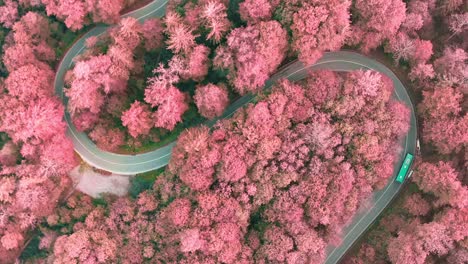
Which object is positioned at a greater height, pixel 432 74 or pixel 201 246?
pixel 432 74

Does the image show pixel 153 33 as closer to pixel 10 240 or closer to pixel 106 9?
pixel 106 9

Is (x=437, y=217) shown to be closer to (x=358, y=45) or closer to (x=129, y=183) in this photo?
(x=358, y=45)

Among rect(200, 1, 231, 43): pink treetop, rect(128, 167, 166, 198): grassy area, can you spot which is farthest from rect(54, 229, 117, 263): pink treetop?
rect(200, 1, 231, 43): pink treetop

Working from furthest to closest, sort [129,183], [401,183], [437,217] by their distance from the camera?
1. [129,183]
2. [401,183]
3. [437,217]

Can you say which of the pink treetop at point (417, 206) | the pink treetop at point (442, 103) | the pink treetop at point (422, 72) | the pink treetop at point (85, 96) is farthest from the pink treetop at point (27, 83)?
the pink treetop at point (442, 103)

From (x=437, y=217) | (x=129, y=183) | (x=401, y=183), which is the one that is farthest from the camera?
(x=129, y=183)

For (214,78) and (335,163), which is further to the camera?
(214,78)

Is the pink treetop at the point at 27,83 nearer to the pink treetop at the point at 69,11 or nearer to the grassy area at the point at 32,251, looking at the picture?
the pink treetop at the point at 69,11

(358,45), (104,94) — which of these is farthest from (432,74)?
(104,94)
